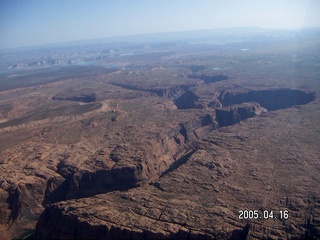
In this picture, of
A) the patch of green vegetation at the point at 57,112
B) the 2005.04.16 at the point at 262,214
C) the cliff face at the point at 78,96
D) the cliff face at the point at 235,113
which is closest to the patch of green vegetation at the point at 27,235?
the 2005.04.16 at the point at 262,214

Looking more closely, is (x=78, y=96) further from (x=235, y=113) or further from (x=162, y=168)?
(x=162, y=168)

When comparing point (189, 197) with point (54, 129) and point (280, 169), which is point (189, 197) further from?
point (54, 129)

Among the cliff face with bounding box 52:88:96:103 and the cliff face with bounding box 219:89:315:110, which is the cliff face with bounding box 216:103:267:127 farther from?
the cliff face with bounding box 52:88:96:103

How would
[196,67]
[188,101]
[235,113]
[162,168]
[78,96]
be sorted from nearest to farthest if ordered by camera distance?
[162,168] → [235,113] → [188,101] → [78,96] → [196,67]

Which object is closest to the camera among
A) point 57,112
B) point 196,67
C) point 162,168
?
point 162,168

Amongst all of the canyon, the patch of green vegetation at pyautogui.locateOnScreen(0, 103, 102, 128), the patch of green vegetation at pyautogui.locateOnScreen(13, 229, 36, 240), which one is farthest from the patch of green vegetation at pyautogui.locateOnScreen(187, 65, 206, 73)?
the patch of green vegetation at pyautogui.locateOnScreen(13, 229, 36, 240)

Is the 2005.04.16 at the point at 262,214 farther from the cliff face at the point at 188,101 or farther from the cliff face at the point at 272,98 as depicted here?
the cliff face at the point at 272,98

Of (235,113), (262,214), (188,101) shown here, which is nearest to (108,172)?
(262,214)

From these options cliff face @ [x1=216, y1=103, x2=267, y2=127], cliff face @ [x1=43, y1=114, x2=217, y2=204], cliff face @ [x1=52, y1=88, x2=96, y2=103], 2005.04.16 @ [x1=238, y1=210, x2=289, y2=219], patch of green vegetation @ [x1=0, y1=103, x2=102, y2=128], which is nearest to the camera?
2005.04.16 @ [x1=238, y1=210, x2=289, y2=219]
